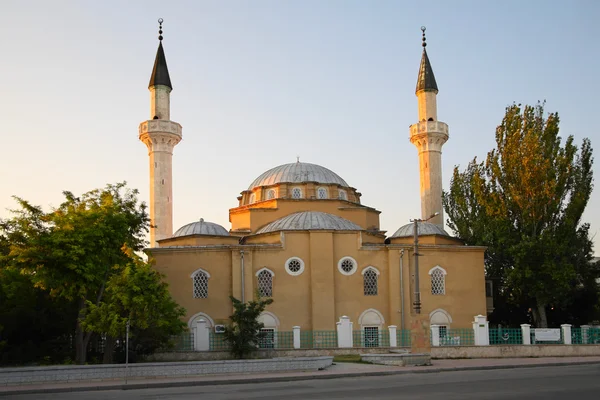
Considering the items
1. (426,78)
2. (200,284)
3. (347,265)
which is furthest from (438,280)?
(426,78)

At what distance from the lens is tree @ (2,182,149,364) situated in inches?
868

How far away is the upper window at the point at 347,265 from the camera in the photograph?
29.9 metres

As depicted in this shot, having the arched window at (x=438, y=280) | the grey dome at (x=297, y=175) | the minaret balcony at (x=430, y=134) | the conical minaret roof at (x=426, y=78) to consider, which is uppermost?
the conical minaret roof at (x=426, y=78)

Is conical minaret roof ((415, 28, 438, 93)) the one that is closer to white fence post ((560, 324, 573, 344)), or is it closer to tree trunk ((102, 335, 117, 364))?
white fence post ((560, 324, 573, 344))

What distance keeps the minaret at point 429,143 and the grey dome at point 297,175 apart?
417 centimetres

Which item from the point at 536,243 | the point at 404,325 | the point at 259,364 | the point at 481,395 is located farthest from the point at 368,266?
the point at 481,395

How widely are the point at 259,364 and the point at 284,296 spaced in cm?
1044

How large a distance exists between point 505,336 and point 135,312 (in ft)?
43.1

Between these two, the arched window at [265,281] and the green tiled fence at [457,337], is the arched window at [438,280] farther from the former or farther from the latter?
the arched window at [265,281]

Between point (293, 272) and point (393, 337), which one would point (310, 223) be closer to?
point (293, 272)

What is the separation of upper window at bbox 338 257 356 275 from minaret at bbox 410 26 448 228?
8091 millimetres

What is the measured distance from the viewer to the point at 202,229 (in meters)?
31.5

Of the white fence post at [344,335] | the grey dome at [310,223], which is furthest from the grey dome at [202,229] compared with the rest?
the white fence post at [344,335]

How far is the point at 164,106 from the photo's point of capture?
119 feet
